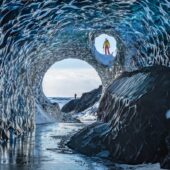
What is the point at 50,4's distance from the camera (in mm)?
9773

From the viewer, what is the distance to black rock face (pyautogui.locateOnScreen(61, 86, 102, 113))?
133 feet

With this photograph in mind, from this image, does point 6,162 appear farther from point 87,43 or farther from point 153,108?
point 87,43

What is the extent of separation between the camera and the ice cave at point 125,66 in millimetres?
8055

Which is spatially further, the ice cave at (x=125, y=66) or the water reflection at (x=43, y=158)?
the ice cave at (x=125, y=66)

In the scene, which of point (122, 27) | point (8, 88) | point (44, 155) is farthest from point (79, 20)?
point (44, 155)

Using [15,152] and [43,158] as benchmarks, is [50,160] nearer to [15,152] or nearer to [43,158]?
[43,158]

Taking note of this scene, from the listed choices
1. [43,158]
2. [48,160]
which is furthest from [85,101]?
[48,160]

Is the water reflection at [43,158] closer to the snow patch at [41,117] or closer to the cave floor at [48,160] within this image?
the cave floor at [48,160]

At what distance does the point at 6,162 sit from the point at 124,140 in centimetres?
244

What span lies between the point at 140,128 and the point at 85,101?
33.4 m

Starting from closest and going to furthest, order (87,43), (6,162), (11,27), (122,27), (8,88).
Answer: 1. (6,162)
2. (11,27)
3. (8,88)
4. (122,27)
5. (87,43)

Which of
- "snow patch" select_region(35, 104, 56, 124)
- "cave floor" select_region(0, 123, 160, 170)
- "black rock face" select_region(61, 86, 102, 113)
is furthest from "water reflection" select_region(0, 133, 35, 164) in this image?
"black rock face" select_region(61, 86, 102, 113)

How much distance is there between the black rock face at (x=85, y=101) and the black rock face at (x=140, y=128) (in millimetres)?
30131

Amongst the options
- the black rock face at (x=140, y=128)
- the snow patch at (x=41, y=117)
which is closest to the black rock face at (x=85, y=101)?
the snow patch at (x=41, y=117)
